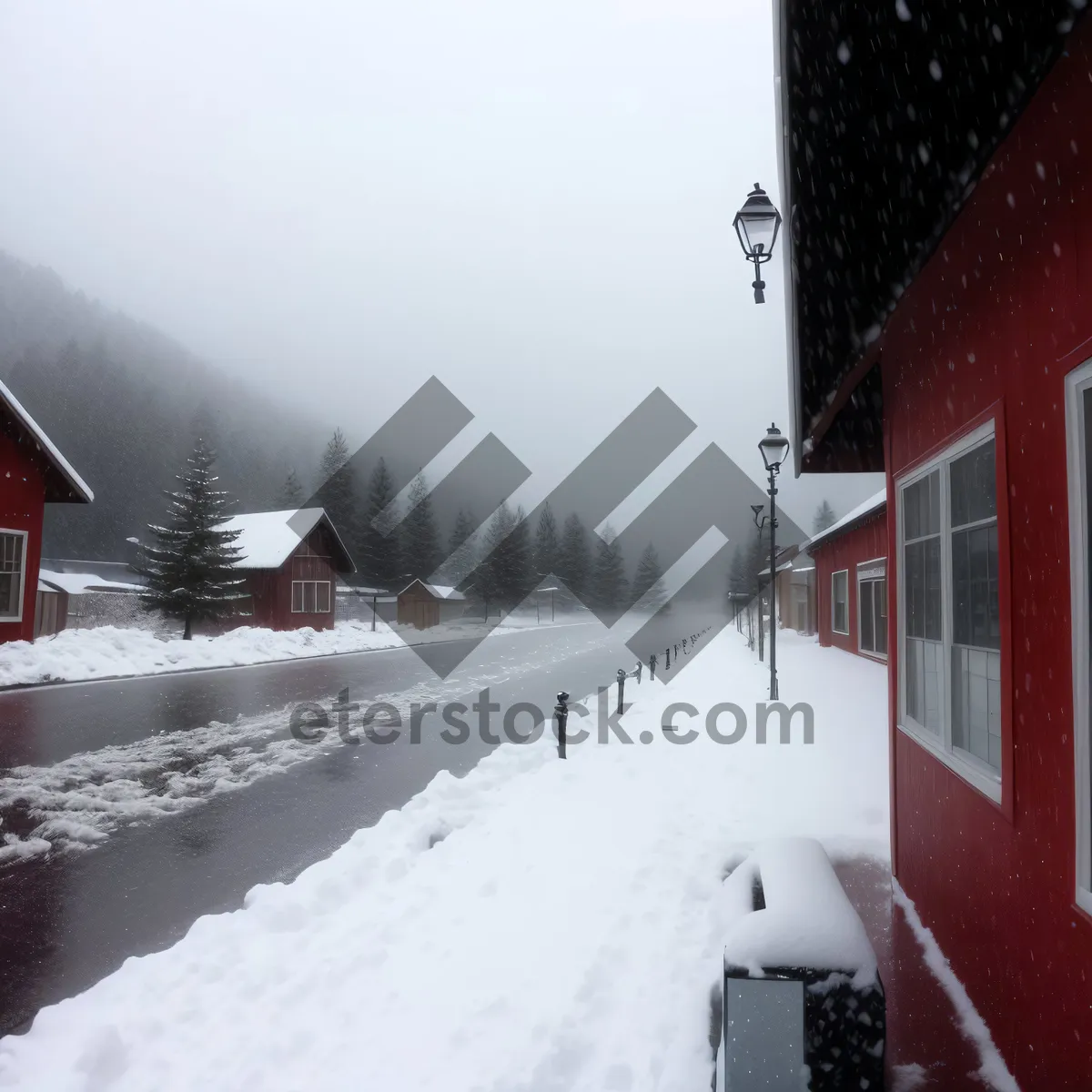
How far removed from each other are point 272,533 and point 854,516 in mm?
24971

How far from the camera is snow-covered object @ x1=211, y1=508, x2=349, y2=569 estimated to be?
3328cm

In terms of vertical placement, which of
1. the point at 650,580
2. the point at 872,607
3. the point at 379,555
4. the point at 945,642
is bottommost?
the point at 945,642

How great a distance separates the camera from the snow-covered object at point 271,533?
33.3 metres

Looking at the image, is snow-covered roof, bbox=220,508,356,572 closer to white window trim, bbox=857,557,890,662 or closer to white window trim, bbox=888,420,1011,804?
white window trim, bbox=857,557,890,662

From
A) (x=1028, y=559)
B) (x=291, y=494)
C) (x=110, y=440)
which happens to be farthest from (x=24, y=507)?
(x=110, y=440)

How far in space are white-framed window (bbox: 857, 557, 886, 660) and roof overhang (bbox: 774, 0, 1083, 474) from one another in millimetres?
16080

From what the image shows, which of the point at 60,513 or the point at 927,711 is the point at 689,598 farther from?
the point at 927,711

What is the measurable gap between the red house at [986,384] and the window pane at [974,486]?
2cm

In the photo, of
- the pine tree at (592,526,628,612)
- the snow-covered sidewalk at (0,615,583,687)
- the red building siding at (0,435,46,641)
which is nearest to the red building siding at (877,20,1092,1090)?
the snow-covered sidewalk at (0,615,583,687)

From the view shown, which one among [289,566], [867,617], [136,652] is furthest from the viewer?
[289,566]

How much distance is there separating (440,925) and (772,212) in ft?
19.2

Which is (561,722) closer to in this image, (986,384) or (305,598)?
(986,384)

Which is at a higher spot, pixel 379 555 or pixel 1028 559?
pixel 379 555

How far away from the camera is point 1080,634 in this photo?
240cm
